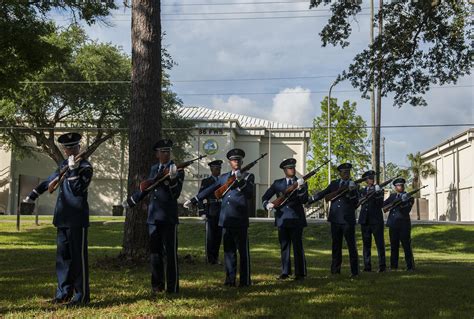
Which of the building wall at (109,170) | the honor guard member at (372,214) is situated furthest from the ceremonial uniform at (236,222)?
the building wall at (109,170)

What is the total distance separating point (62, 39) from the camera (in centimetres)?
3625

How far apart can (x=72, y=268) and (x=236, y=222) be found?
2.66 metres

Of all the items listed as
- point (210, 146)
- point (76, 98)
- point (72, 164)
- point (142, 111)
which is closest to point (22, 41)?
point (142, 111)

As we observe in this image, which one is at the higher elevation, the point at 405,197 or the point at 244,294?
the point at 405,197

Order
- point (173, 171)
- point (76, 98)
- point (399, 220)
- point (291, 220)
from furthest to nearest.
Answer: point (76, 98)
point (399, 220)
point (291, 220)
point (173, 171)

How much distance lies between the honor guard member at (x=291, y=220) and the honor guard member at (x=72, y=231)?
3.62m

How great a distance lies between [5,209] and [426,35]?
1617 inches

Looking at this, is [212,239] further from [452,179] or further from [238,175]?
[452,179]

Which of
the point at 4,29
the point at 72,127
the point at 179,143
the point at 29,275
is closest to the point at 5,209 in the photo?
the point at 72,127

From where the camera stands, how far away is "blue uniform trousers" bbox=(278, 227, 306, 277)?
9469 mm

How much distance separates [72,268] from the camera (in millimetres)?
6797

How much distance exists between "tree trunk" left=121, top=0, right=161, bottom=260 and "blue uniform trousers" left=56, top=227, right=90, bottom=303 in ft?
12.0

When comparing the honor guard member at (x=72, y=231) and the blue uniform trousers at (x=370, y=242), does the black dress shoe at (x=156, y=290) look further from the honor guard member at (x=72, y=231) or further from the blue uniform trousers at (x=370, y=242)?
the blue uniform trousers at (x=370, y=242)

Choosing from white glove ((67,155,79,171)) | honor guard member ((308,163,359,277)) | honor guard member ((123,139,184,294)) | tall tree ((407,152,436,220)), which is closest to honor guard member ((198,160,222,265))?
honor guard member ((308,163,359,277))
